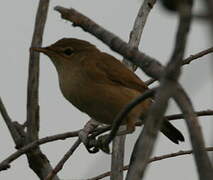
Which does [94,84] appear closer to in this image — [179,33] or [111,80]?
[111,80]

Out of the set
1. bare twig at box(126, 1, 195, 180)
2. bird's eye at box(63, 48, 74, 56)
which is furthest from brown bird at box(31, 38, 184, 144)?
bare twig at box(126, 1, 195, 180)

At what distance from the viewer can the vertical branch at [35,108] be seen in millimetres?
3395

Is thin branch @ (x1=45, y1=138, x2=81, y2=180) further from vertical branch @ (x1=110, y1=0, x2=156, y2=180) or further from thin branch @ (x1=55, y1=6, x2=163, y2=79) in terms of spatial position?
thin branch @ (x1=55, y1=6, x2=163, y2=79)

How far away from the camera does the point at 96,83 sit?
14.8 feet

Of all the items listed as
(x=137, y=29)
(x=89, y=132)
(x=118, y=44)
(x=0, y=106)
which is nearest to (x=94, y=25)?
(x=118, y=44)

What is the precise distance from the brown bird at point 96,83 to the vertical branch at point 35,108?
0.74 meters

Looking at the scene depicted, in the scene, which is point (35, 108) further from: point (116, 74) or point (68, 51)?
point (68, 51)

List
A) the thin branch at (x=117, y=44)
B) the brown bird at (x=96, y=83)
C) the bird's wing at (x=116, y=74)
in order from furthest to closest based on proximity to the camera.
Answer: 1. the bird's wing at (x=116, y=74)
2. the brown bird at (x=96, y=83)
3. the thin branch at (x=117, y=44)

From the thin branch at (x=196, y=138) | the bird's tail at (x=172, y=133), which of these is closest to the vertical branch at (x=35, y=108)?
the bird's tail at (x=172, y=133)

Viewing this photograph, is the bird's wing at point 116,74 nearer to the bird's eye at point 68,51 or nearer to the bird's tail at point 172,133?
the bird's eye at point 68,51

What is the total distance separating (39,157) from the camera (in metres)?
3.47

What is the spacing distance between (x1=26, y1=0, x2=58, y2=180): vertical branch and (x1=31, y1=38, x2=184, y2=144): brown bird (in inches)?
29.3

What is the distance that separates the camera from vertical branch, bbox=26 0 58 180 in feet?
11.1

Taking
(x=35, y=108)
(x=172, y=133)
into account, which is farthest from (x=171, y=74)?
(x=172, y=133)
